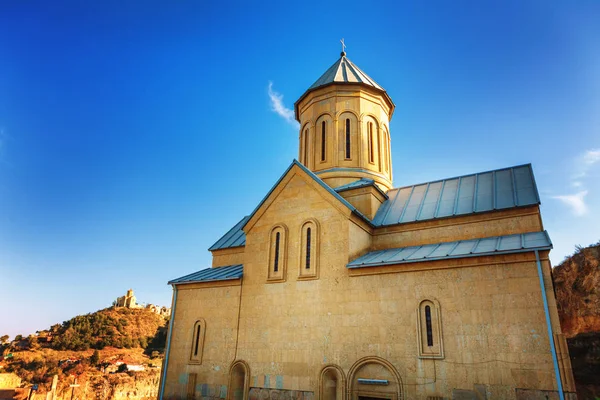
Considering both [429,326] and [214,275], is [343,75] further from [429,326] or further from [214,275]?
[429,326]

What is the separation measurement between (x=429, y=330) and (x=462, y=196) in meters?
4.77

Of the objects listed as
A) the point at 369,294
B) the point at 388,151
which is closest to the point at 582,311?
the point at 388,151

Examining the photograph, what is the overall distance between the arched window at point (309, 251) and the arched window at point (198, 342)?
3.97 m

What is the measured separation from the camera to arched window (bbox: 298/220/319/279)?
10828mm

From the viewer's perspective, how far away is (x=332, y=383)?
9586 millimetres

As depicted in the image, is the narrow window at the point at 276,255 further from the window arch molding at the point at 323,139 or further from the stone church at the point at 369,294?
the window arch molding at the point at 323,139

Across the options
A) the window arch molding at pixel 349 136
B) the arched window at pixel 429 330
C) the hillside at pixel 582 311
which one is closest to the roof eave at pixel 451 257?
the arched window at pixel 429 330

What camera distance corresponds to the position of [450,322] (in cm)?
849

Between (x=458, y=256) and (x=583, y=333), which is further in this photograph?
(x=583, y=333)

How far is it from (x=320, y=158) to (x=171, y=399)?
9.78 m

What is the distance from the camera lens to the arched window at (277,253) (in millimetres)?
11373

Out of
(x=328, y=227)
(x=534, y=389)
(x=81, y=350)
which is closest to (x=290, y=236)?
(x=328, y=227)

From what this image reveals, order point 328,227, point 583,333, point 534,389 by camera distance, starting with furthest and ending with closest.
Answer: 1. point 583,333
2. point 328,227
3. point 534,389

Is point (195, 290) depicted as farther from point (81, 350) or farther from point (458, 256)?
point (81, 350)
